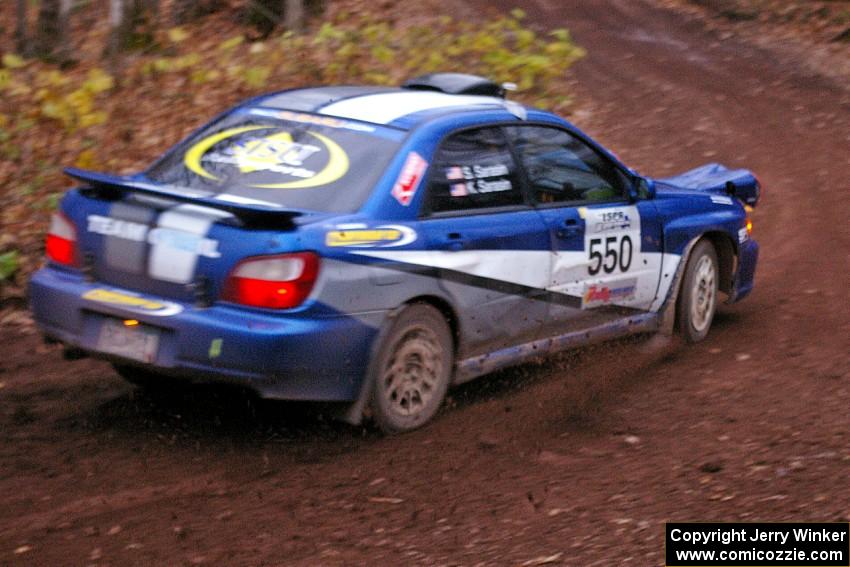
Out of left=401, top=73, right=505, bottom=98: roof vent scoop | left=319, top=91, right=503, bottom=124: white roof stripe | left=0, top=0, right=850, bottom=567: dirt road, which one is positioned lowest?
left=0, top=0, right=850, bottom=567: dirt road

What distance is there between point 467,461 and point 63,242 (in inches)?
89.8

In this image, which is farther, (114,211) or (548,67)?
(548,67)

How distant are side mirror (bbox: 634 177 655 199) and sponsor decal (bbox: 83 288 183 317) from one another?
3.19 metres

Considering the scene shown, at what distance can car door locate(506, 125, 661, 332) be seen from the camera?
6777 mm

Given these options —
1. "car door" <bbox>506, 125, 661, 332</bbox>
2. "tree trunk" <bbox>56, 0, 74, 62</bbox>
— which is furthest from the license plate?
"tree trunk" <bbox>56, 0, 74, 62</bbox>

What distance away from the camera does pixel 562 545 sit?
15.3ft

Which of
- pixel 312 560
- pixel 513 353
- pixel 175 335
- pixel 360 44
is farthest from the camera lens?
pixel 360 44

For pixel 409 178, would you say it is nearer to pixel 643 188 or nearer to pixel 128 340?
pixel 128 340

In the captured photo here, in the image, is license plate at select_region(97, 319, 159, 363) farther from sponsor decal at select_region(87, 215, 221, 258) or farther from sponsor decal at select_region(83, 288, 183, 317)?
sponsor decal at select_region(87, 215, 221, 258)

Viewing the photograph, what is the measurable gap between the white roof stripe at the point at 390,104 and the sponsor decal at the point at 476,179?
411mm

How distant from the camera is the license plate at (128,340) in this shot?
551 cm

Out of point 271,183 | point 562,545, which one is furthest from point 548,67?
point 562,545

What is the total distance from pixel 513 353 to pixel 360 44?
870 cm

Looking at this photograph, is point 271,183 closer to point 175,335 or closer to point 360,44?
point 175,335
